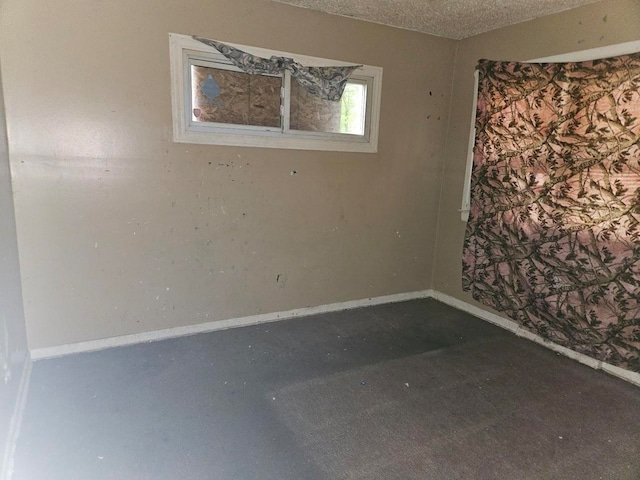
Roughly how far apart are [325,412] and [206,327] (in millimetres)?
1329

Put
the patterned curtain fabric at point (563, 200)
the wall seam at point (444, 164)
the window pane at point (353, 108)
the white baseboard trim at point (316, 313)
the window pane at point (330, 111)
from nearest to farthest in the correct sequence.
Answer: the patterned curtain fabric at point (563, 200) < the white baseboard trim at point (316, 313) < the window pane at point (330, 111) < the window pane at point (353, 108) < the wall seam at point (444, 164)

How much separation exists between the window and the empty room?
0.02 metres

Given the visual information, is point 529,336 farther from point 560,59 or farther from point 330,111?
point 330,111

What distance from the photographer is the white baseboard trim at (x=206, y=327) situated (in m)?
2.68

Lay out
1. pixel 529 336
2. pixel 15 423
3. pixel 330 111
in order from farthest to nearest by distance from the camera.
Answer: pixel 330 111, pixel 529 336, pixel 15 423

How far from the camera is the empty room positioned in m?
2.00

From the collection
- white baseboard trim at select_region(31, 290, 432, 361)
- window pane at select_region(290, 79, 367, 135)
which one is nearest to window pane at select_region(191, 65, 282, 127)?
window pane at select_region(290, 79, 367, 135)

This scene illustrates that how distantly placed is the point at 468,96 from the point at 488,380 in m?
2.41

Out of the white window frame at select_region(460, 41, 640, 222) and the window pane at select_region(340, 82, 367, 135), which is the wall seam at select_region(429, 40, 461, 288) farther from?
the window pane at select_region(340, 82, 367, 135)

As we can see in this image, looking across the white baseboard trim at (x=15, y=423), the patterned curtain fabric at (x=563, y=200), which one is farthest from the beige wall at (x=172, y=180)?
the patterned curtain fabric at (x=563, y=200)

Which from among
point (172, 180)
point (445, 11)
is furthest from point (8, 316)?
point (445, 11)

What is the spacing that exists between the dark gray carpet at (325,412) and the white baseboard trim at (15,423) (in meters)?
0.04

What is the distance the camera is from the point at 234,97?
9.63 feet

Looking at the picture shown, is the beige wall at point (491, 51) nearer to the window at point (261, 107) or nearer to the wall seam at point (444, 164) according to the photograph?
the wall seam at point (444, 164)
